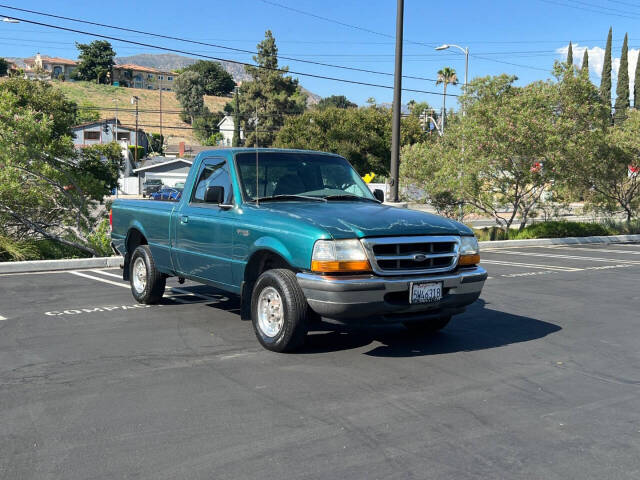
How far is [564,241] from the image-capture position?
21641mm

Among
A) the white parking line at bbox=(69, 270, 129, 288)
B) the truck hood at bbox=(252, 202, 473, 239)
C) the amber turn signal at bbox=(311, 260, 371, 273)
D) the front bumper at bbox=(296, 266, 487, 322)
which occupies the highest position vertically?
the truck hood at bbox=(252, 202, 473, 239)

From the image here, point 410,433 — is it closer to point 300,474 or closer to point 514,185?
point 300,474

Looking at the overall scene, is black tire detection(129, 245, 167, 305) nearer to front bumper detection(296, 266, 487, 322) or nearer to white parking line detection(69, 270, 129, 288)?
white parking line detection(69, 270, 129, 288)

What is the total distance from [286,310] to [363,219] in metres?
1.13

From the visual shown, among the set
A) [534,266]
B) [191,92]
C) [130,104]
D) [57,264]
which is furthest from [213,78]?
[57,264]

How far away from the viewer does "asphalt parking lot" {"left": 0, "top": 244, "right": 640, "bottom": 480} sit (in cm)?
398

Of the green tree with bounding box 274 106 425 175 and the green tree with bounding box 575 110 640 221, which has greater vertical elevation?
the green tree with bounding box 274 106 425 175

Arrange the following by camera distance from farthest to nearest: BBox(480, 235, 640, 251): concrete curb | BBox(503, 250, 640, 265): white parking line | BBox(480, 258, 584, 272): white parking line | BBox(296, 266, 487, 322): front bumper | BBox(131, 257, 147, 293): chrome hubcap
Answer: BBox(480, 235, 640, 251): concrete curb
BBox(503, 250, 640, 265): white parking line
BBox(480, 258, 584, 272): white parking line
BBox(131, 257, 147, 293): chrome hubcap
BBox(296, 266, 487, 322): front bumper

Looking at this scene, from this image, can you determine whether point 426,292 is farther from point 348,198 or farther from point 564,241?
point 564,241

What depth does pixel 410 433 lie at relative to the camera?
4.44 meters

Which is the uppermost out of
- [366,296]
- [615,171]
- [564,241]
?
[615,171]

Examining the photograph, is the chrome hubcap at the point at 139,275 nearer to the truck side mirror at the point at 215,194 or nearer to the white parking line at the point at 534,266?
the truck side mirror at the point at 215,194

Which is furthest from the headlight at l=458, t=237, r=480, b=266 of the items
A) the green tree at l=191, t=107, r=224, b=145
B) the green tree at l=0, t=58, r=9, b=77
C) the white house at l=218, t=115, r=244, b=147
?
the green tree at l=0, t=58, r=9, b=77

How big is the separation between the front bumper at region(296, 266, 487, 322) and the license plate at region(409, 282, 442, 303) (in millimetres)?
39
